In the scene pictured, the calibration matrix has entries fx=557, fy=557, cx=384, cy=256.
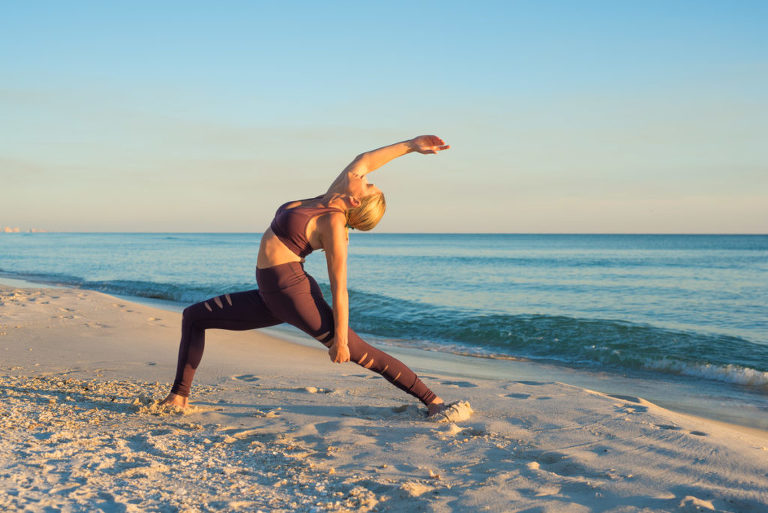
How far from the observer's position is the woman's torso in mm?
3391

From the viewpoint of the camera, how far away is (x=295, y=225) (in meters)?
3.40

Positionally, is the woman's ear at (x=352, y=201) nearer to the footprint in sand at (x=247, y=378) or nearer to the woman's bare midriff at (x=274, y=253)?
the woman's bare midriff at (x=274, y=253)

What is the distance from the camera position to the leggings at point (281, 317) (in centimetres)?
352

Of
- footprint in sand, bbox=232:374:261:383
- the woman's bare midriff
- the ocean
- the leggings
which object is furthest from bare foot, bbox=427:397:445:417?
the ocean

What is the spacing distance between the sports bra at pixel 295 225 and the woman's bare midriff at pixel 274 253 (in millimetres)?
28

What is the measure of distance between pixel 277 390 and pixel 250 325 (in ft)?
3.76

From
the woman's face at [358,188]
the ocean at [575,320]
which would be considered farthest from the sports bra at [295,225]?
the ocean at [575,320]

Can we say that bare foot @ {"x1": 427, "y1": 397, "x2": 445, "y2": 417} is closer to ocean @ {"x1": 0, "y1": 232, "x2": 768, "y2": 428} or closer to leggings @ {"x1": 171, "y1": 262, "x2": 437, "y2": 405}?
leggings @ {"x1": 171, "y1": 262, "x2": 437, "y2": 405}

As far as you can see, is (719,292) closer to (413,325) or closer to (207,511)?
Result: (413,325)

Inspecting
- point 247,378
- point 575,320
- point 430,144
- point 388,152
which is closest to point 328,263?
point 388,152

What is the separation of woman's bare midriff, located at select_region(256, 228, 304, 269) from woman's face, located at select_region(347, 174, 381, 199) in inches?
21.8

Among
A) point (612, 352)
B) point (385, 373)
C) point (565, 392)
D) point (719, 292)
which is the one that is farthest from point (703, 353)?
point (719, 292)

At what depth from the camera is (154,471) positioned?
2.75 meters

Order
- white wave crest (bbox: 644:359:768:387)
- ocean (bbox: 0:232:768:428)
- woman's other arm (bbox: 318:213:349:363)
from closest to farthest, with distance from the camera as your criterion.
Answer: woman's other arm (bbox: 318:213:349:363)
white wave crest (bbox: 644:359:768:387)
ocean (bbox: 0:232:768:428)
